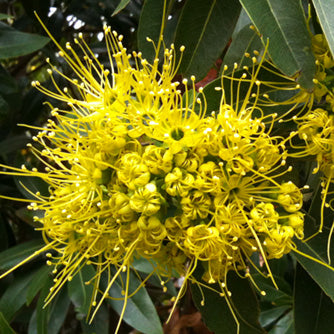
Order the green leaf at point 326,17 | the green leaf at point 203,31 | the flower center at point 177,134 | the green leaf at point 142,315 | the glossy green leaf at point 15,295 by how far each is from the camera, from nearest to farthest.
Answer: the green leaf at point 326,17
the flower center at point 177,134
the green leaf at point 203,31
the green leaf at point 142,315
the glossy green leaf at point 15,295

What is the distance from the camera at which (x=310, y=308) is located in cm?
115

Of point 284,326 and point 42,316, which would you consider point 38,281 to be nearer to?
point 42,316

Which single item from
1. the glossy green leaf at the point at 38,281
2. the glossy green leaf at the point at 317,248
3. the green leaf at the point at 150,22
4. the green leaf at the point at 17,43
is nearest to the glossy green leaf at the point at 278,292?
the glossy green leaf at the point at 317,248

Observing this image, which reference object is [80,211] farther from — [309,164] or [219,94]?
[309,164]

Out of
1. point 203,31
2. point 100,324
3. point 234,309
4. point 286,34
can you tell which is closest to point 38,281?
point 100,324

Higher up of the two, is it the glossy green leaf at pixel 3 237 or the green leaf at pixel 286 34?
the green leaf at pixel 286 34

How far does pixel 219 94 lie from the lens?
101cm

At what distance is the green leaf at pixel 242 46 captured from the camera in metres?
1.15

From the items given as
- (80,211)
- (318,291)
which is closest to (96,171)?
(80,211)

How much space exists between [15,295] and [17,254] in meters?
0.12

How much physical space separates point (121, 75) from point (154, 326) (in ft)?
2.16

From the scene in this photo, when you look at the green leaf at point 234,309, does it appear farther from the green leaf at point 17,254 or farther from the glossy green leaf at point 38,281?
the green leaf at point 17,254

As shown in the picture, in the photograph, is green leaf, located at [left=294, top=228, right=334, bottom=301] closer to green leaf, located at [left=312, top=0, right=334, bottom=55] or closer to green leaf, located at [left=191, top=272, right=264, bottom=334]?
green leaf, located at [left=191, top=272, right=264, bottom=334]

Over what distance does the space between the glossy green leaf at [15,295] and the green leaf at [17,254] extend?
0.26 ft
